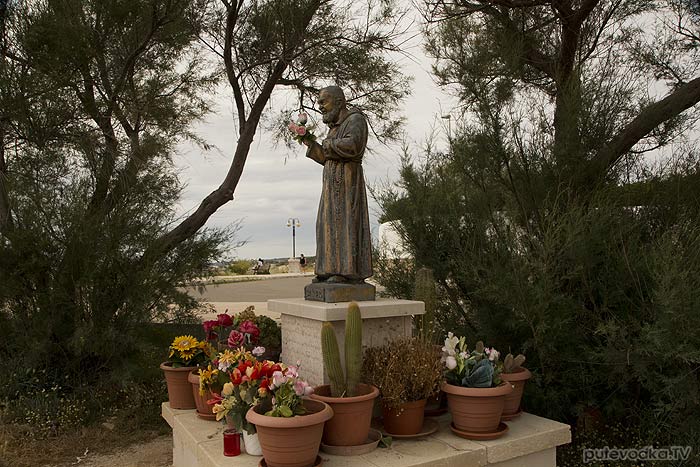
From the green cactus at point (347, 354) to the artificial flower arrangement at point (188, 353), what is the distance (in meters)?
1.50

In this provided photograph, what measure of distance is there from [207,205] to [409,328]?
553 centimetres

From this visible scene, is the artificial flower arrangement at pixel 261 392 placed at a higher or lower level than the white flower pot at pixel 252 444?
higher

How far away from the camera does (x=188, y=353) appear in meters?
4.63

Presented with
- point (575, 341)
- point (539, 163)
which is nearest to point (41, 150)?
point (539, 163)

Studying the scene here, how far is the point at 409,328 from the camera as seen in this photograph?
4.40 meters

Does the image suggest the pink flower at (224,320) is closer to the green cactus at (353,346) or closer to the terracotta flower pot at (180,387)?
the terracotta flower pot at (180,387)

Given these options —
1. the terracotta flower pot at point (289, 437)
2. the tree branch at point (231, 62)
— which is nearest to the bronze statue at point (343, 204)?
the terracotta flower pot at point (289, 437)

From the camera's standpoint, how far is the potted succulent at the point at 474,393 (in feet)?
12.1

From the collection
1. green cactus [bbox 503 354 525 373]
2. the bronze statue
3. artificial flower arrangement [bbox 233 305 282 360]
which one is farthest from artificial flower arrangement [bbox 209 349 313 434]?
artificial flower arrangement [bbox 233 305 282 360]

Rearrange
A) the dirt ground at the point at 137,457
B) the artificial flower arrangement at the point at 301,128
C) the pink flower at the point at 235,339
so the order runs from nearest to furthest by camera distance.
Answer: the artificial flower arrangement at the point at 301,128 → the pink flower at the point at 235,339 → the dirt ground at the point at 137,457

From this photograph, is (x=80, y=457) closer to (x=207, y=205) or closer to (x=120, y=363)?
(x=120, y=363)

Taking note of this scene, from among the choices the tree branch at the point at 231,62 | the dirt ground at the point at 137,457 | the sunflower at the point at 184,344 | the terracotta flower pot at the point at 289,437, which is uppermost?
the tree branch at the point at 231,62

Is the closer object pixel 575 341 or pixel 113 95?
pixel 575 341

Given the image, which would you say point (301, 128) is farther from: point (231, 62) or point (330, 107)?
point (231, 62)
